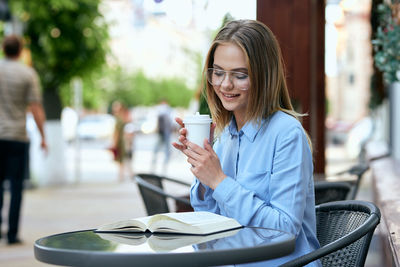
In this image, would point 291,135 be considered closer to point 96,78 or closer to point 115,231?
point 115,231

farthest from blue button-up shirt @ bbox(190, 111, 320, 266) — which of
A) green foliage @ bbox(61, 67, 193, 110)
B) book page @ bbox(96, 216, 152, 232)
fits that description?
green foliage @ bbox(61, 67, 193, 110)

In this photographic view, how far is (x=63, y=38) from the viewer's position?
13.5 meters

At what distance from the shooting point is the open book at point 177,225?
208 cm

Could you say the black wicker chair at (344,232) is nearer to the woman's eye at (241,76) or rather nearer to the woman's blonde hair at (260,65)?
the woman's blonde hair at (260,65)

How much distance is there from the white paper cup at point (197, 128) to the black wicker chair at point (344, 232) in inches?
18.2

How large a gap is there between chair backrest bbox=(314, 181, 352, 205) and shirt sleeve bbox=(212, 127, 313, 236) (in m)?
1.57

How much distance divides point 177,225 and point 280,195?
0.35m

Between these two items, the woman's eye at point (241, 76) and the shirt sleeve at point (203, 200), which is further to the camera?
Answer: the shirt sleeve at point (203, 200)

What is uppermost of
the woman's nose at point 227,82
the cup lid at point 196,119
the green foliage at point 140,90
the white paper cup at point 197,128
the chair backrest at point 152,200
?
the woman's nose at point 227,82

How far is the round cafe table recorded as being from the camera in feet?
5.79

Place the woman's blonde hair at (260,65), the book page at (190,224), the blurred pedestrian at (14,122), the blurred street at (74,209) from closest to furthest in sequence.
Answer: the book page at (190,224) < the woman's blonde hair at (260,65) < the blurred street at (74,209) < the blurred pedestrian at (14,122)

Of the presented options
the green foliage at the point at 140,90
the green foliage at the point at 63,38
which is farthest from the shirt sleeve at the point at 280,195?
the green foliage at the point at 140,90

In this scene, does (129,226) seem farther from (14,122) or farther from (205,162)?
(14,122)

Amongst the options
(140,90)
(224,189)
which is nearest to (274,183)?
(224,189)
